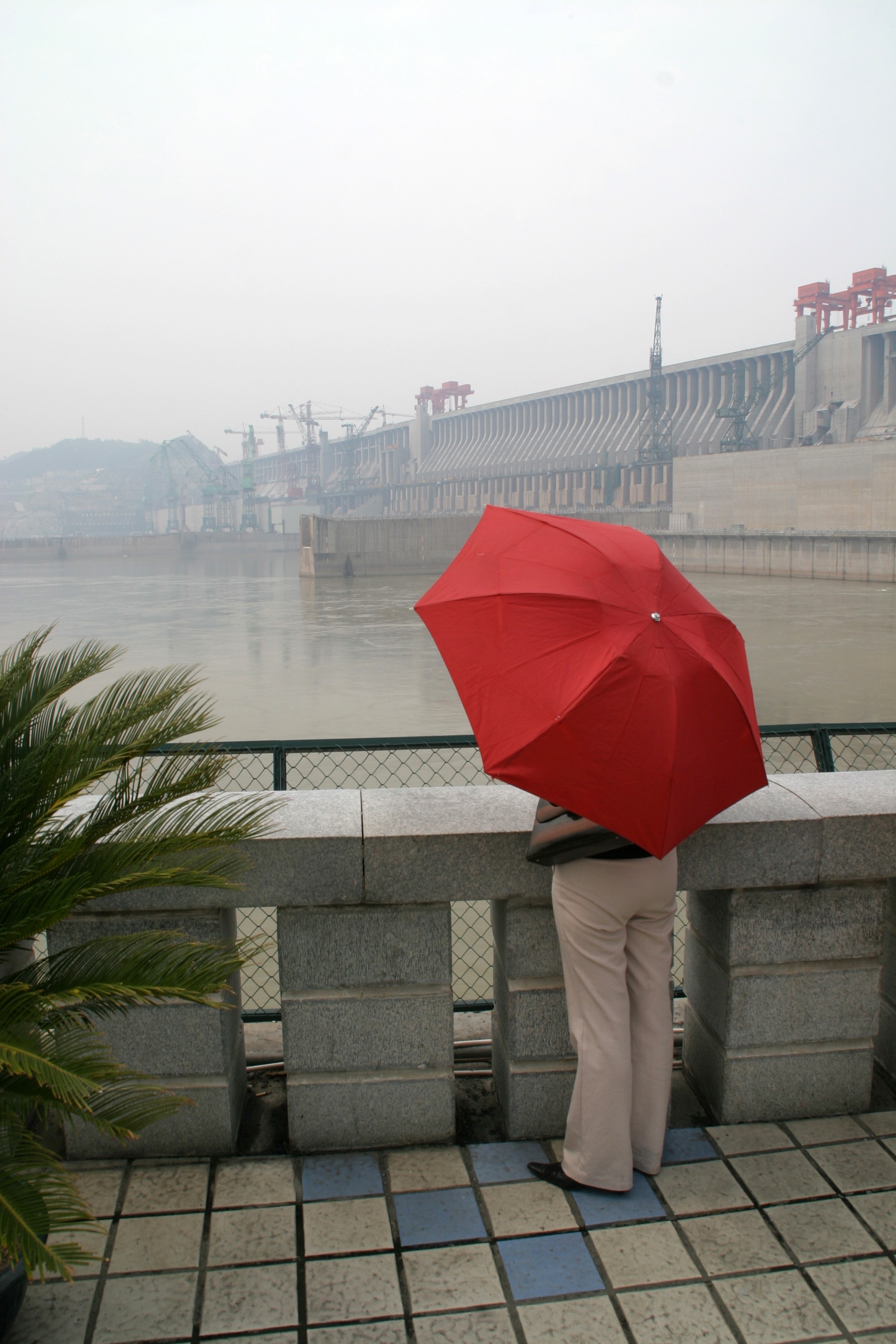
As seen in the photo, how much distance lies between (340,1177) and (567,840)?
3.64 feet

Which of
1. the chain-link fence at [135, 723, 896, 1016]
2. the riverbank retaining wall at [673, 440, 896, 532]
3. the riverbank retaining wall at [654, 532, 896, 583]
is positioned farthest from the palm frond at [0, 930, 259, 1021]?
the riverbank retaining wall at [673, 440, 896, 532]

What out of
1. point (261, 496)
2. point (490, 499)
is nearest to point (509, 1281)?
point (490, 499)

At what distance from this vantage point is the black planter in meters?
2.04

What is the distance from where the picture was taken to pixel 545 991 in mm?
2777

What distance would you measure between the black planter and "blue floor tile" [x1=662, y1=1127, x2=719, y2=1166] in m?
1.55

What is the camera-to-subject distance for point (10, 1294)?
206 cm

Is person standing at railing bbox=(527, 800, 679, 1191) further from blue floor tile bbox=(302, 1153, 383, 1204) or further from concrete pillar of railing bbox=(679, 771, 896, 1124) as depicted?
blue floor tile bbox=(302, 1153, 383, 1204)

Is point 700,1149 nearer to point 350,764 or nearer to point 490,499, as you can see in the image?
point 350,764

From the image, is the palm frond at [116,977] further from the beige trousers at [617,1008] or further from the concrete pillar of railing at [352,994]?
the beige trousers at [617,1008]

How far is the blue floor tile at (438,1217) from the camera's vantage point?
240 cm

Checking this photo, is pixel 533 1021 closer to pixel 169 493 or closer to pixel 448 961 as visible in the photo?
pixel 448 961

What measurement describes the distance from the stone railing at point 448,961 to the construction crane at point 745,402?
75.4 m

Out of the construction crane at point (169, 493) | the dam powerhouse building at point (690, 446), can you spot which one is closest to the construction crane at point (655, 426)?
the dam powerhouse building at point (690, 446)

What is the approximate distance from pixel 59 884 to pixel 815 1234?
6.16ft
